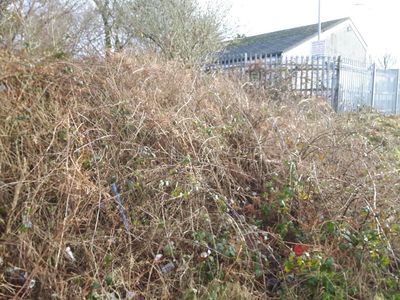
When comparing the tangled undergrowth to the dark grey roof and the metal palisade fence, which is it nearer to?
the metal palisade fence

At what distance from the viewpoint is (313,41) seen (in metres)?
20.7

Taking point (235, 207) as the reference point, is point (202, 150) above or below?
above

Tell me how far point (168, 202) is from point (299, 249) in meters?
1.13

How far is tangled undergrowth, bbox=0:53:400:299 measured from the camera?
2381 millimetres

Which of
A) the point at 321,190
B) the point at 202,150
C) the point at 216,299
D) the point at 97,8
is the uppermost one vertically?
the point at 97,8

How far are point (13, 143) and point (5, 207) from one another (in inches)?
24.7

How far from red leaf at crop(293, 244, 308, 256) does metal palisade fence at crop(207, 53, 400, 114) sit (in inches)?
197

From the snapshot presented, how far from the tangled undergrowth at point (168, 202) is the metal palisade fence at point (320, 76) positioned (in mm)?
3996

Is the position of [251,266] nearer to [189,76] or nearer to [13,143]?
[13,143]

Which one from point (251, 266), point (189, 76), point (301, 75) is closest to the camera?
point (251, 266)

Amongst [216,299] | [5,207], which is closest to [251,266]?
[216,299]

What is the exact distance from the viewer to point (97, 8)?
35.9ft

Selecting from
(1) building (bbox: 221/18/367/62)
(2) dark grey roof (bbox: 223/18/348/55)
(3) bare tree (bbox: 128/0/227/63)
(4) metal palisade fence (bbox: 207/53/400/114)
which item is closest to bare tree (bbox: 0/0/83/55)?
(3) bare tree (bbox: 128/0/227/63)

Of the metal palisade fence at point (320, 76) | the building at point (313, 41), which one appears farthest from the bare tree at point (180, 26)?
the building at point (313, 41)
